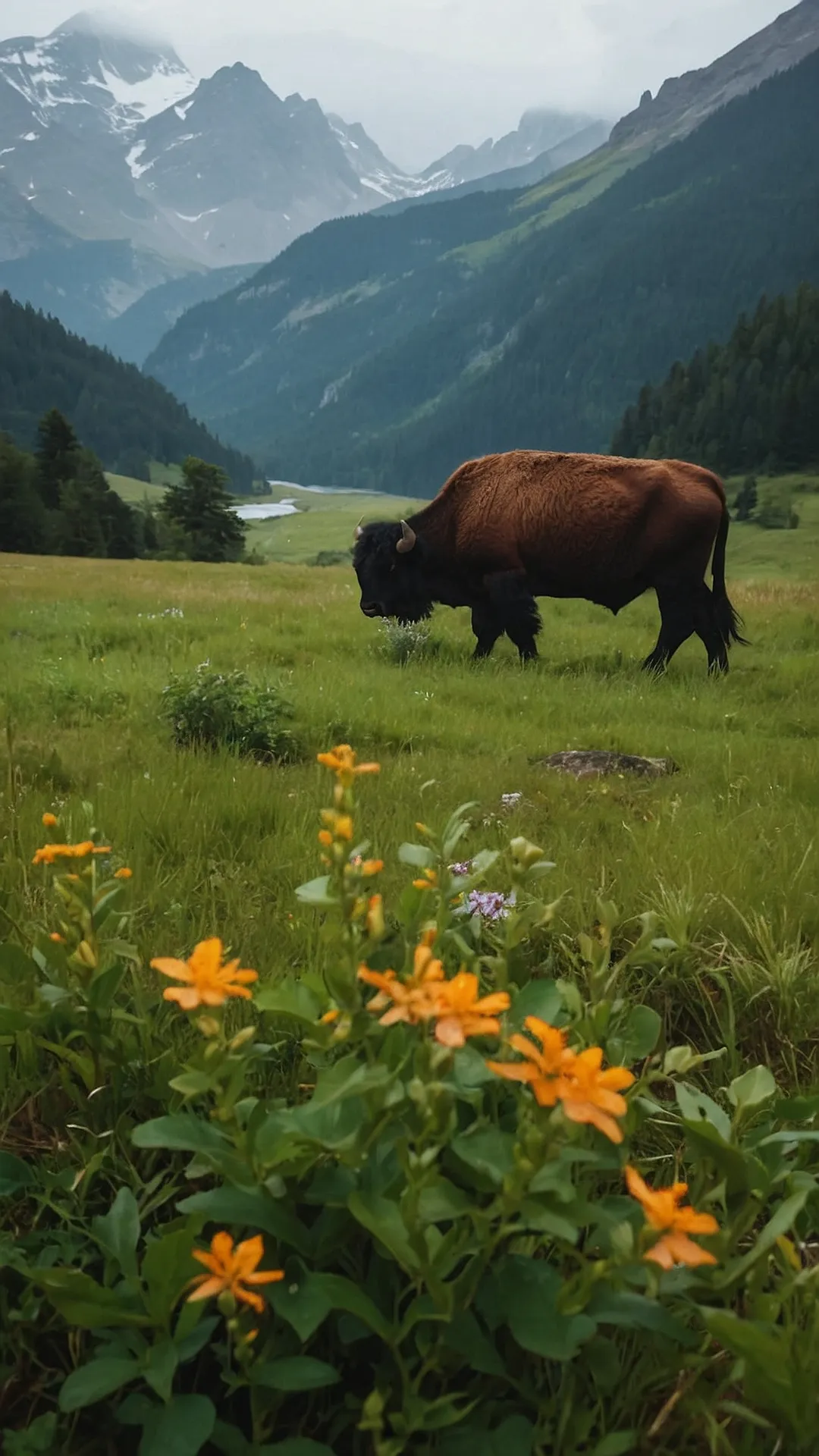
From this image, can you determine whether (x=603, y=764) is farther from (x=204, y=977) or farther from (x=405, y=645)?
(x=405, y=645)

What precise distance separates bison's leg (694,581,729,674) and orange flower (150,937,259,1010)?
10903 mm

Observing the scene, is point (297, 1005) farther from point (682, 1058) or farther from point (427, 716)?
point (427, 716)

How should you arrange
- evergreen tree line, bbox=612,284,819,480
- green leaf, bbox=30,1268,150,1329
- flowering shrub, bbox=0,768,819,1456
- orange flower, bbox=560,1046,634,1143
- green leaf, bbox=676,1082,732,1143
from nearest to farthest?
1. orange flower, bbox=560,1046,634,1143
2. flowering shrub, bbox=0,768,819,1456
3. green leaf, bbox=30,1268,150,1329
4. green leaf, bbox=676,1082,732,1143
5. evergreen tree line, bbox=612,284,819,480

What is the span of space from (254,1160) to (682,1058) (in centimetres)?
84

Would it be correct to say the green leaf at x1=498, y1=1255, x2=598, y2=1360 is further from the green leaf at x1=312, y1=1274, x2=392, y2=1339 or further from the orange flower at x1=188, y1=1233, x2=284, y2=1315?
the orange flower at x1=188, y1=1233, x2=284, y2=1315

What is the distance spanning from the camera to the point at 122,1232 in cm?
154

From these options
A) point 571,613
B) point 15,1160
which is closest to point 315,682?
point 15,1160

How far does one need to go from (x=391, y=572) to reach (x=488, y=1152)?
1186 cm

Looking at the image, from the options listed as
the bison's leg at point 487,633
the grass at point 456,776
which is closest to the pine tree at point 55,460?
the grass at point 456,776

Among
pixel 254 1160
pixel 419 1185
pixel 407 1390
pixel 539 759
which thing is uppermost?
pixel 419 1185

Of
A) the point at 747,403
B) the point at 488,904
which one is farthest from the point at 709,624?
the point at 747,403

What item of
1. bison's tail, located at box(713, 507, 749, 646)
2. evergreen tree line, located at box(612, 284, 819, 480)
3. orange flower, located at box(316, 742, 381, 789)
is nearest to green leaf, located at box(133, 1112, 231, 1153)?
orange flower, located at box(316, 742, 381, 789)

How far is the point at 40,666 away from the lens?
9.30 meters

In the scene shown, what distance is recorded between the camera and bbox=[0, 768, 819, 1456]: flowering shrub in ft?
4.02
